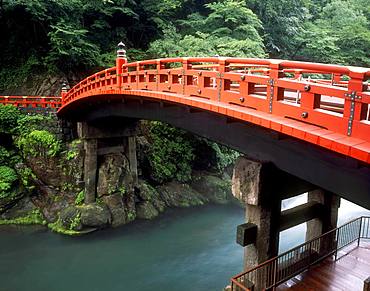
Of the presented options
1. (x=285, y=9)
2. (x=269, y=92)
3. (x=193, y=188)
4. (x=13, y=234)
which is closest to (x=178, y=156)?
(x=193, y=188)

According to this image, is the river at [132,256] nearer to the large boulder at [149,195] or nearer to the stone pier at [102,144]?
the large boulder at [149,195]

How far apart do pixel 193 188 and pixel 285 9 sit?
1791 centimetres

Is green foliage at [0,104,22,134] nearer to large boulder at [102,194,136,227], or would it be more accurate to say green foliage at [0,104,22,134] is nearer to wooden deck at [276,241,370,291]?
large boulder at [102,194,136,227]

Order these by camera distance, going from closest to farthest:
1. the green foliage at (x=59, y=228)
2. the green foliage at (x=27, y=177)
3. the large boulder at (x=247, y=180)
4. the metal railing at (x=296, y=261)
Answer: the large boulder at (x=247, y=180)
the metal railing at (x=296, y=261)
the green foliage at (x=59, y=228)
the green foliage at (x=27, y=177)

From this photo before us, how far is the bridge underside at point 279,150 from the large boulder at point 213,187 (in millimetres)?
8525

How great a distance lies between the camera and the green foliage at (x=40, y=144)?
1612 centimetres

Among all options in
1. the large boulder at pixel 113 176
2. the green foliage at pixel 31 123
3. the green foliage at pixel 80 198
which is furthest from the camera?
the green foliage at pixel 31 123

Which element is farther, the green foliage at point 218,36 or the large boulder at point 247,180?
the green foliage at point 218,36

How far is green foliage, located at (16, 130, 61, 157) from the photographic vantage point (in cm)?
1612

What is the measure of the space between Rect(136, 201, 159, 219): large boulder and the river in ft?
1.31

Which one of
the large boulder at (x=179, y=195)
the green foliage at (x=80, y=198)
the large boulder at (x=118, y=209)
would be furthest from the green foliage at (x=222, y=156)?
the green foliage at (x=80, y=198)

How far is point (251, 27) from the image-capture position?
69.9ft

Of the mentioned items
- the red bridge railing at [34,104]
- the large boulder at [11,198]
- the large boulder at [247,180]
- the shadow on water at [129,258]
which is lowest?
the shadow on water at [129,258]

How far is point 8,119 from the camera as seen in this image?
55.4 feet
